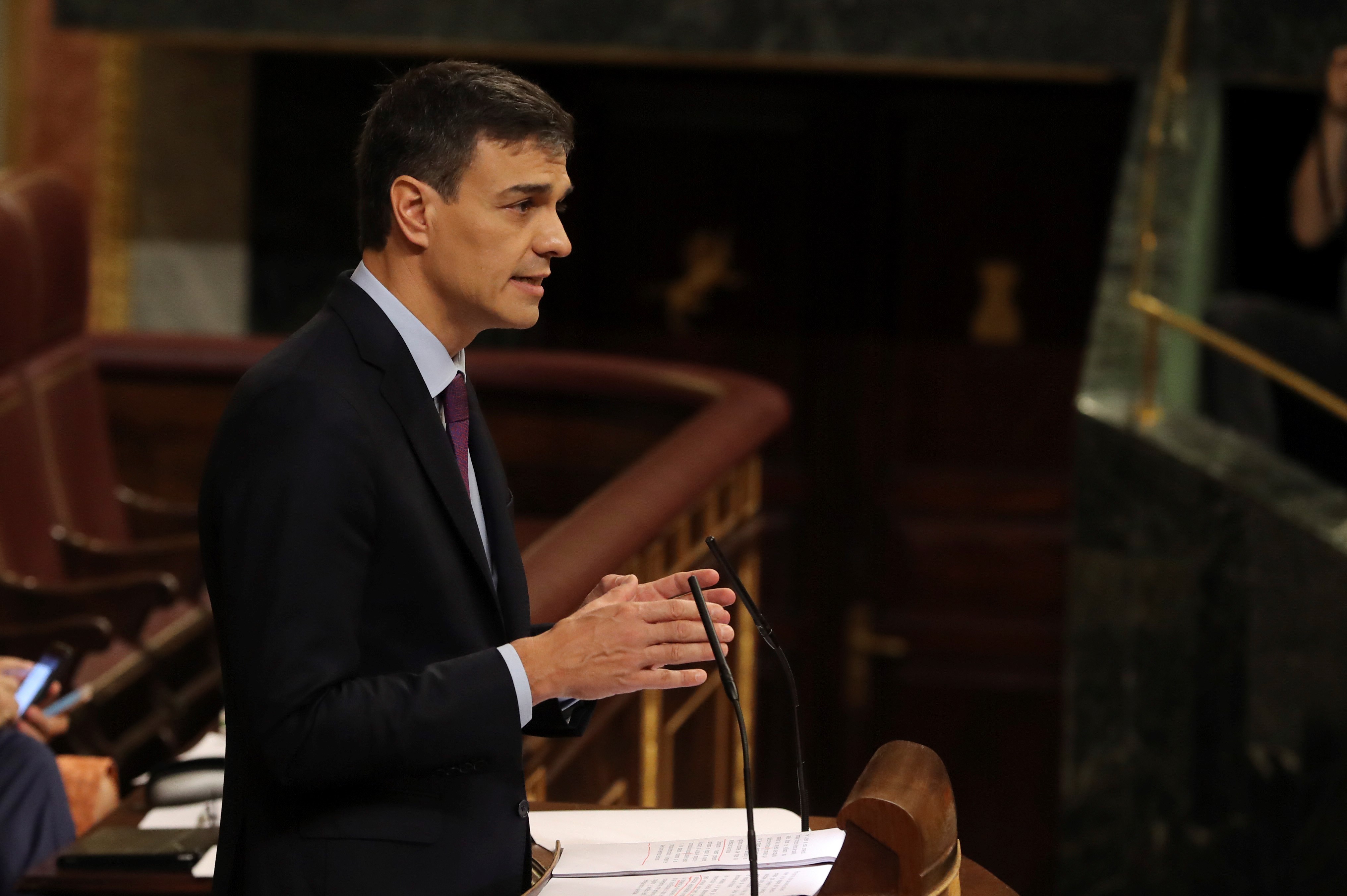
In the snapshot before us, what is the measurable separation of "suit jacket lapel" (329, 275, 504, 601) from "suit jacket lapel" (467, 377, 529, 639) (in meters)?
0.09

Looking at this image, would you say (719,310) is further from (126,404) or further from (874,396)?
(126,404)

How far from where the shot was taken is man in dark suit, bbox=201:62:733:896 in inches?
52.6

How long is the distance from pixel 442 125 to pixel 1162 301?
306 cm

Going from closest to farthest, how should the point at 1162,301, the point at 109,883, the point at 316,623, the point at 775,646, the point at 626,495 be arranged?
the point at 316,623
the point at 775,646
the point at 109,883
the point at 626,495
the point at 1162,301

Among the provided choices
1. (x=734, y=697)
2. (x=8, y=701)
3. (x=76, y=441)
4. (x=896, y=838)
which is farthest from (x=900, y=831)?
(x=76, y=441)

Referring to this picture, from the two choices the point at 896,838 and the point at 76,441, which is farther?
the point at 76,441

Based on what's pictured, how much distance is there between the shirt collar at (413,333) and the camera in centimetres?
149

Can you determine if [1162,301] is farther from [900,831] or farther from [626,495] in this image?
[900,831]

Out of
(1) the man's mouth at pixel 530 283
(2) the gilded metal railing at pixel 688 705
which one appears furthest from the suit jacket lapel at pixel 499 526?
(2) the gilded metal railing at pixel 688 705

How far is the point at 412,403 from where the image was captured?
4.73 feet

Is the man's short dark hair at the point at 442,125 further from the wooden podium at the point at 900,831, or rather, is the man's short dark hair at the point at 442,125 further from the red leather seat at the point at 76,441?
the red leather seat at the point at 76,441

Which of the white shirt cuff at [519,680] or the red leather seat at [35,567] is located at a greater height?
the white shirt cuff at [519,680]

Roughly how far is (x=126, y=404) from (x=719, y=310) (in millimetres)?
2164

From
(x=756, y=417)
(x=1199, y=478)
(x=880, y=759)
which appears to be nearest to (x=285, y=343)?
(x=880, y=759)
